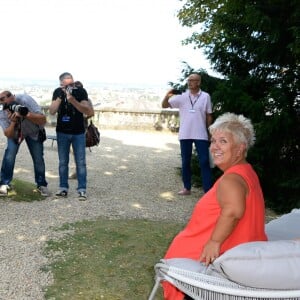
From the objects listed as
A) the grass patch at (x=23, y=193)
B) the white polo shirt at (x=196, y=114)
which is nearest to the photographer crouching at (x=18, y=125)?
the grass patch at (x=23, y=193)

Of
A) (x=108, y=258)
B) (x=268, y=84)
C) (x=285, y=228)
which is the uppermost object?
(x=268, y=84)

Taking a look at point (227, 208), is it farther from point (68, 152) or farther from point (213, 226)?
point (68, 152)

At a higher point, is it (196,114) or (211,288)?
(196,114)

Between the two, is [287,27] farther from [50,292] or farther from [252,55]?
[50,292]

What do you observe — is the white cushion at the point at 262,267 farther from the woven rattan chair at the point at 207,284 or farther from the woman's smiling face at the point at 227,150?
the woman's smiling face at the point at 227,150

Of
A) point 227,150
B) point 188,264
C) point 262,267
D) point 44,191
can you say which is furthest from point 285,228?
point 44,191

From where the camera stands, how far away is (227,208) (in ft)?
8.11

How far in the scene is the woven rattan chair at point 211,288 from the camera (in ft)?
7.20

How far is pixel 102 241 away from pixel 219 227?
268 cm

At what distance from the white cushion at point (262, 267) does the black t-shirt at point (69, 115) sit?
185 inches

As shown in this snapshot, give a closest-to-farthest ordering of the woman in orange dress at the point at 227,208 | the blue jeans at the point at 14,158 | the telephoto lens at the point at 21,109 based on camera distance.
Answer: the woman in orange dress at the point at 227,208 < the telephoto lens at the point at 21,109 < the blue jeans at the point at 14,158

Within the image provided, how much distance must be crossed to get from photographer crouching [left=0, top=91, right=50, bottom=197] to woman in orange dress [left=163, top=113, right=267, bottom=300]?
408cm

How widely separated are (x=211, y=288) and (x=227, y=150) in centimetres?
88

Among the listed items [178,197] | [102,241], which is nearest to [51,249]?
[102,241]
